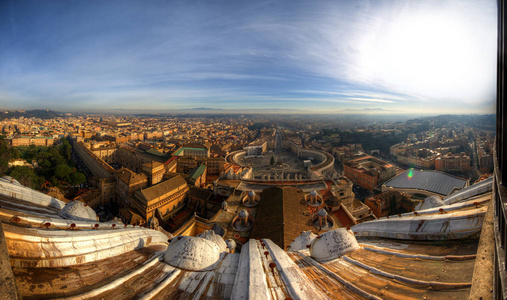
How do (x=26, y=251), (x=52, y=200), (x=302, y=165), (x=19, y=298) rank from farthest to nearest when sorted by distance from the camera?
(x=302, y=165) < (x=52, y=200) < (x=26, y=251) < (x=19, y=298)

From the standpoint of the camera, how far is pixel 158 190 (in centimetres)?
1557

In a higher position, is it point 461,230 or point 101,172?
point 461,230

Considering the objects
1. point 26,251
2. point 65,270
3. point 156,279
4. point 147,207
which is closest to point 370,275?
point 156,279

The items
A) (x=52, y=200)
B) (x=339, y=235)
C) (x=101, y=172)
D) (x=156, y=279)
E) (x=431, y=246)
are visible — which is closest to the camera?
(x=156, y=279)

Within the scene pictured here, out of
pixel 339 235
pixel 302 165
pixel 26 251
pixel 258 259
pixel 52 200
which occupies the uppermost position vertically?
pixel 26 251

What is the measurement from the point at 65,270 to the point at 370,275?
141 inches

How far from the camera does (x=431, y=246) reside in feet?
9.08

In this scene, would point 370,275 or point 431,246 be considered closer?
point 370,275

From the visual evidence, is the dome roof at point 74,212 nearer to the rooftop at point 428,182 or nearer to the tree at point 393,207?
the tree at point 393,207

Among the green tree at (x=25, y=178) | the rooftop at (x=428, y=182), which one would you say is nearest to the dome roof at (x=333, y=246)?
the rooftop at (x=428, y=182)

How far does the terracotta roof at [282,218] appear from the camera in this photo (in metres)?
9.22

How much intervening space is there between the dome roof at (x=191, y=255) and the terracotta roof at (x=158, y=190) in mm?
13660

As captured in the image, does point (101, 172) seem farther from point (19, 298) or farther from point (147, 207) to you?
point (19, 298)

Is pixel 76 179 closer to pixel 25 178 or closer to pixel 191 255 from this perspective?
pixel 25 178
